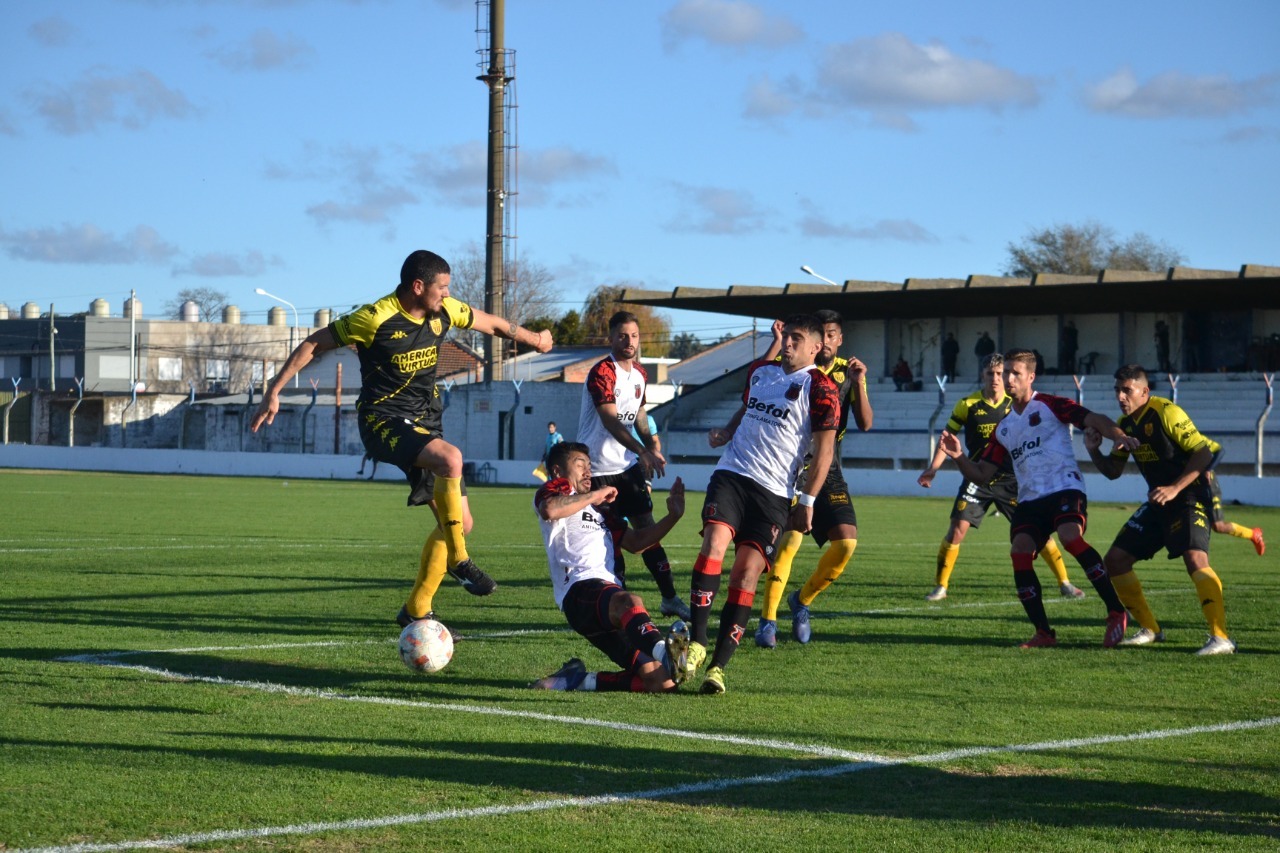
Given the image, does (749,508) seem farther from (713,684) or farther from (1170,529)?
(1170,529)

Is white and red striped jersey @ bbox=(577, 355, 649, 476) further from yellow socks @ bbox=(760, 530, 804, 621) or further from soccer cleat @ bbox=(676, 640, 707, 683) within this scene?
soccer cleat @ bbox=(676, 640, 707, 683)

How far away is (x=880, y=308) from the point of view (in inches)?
1954

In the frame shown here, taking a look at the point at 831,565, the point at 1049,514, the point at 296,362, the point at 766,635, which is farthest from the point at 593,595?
the point at 1049,514

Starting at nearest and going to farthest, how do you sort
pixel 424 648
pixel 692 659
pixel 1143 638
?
pixel 692 659 → pixel 424 648 → pixel 1143 638

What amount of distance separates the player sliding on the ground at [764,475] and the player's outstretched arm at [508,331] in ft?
5.74

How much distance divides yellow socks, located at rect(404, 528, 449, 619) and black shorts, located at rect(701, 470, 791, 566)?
1.98 meters

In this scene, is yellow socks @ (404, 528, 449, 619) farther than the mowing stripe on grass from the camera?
Yes

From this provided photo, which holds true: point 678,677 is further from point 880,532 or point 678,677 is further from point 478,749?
point 880,532

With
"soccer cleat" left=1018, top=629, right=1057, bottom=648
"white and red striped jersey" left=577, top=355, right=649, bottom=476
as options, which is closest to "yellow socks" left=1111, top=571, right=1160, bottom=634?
"soccer cleat" left=1018, top=629, right=1057, bottom=648

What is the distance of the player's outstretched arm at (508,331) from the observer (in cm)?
883

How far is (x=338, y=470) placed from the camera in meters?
42.8

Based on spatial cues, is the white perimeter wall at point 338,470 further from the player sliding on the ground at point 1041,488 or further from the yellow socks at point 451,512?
the yellow socks at point 451,512

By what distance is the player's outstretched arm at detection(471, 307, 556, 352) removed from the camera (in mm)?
8828

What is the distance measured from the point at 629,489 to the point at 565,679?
2.96m
